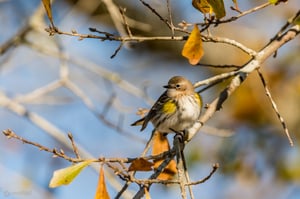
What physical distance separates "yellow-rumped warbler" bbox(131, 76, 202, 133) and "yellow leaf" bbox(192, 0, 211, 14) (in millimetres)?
1147

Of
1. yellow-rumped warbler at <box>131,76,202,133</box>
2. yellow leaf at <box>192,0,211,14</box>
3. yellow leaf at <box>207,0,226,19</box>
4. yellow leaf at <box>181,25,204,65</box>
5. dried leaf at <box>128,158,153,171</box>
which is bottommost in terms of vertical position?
dried leaf at <box>128,158,153,171</box>

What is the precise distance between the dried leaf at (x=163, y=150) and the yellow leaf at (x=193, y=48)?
0.84 m

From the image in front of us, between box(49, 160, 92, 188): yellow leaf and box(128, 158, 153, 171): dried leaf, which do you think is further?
box(128, 158, 153, 171): dried leaf

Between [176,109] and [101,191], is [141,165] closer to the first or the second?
[101,191]

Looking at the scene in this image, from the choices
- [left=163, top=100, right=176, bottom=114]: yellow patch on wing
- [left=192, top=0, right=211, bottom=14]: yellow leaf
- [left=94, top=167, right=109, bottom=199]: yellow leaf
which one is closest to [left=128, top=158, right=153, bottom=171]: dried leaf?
[left=94, top=167, right=109, bottom=199]: yellow leaf

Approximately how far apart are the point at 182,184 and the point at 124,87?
287 cm

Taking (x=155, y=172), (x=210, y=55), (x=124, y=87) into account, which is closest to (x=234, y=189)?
(x=210, y=55)

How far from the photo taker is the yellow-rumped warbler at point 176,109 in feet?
12.9

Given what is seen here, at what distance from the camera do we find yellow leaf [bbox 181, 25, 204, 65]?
2.57 m

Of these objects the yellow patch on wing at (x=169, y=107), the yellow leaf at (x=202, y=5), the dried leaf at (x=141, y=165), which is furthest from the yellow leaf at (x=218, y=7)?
the yellow patch on wing at (x=169, y=107)

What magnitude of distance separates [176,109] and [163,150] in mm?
734

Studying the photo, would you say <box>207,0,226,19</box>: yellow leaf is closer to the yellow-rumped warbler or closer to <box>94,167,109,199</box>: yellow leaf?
<box>94,167,109,199</box>: yellow leaf

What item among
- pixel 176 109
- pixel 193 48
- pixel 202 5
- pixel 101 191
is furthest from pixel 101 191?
pixel 176 109

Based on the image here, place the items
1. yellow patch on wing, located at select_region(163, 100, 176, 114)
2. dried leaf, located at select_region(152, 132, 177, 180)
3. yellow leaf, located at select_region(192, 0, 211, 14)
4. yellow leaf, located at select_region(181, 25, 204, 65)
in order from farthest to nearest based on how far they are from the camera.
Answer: yellow patch on wing, located at select_region(163, 100, 176, 114)
dried leaf, located at select_region(152, 132, 177, 180)
yellow leaf, located at select_region(192, 0, 211, 14)
yellow leaf, located at select_region(181, 25, 204, 65)
